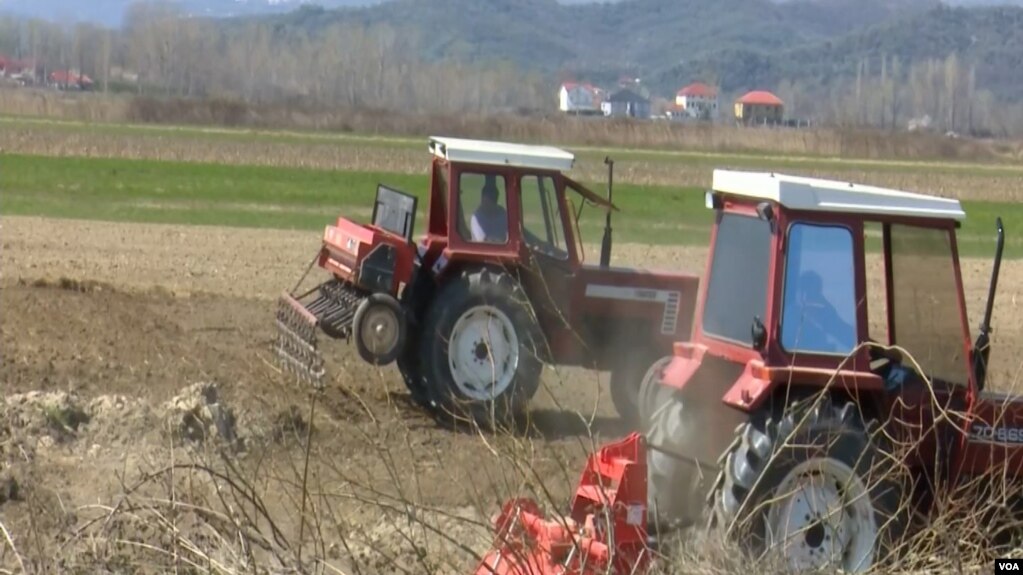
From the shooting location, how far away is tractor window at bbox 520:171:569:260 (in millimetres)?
11344

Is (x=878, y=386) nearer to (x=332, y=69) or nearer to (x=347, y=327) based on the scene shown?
(x=347, y=327)

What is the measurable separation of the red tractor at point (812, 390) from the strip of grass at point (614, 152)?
39.9 metres

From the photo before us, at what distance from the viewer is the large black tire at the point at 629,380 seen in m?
11.4

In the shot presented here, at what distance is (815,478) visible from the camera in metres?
6.39

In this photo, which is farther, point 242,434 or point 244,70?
point 244,70

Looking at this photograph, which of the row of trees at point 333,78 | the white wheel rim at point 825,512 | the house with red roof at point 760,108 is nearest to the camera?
the white wheel rim at point 825,512

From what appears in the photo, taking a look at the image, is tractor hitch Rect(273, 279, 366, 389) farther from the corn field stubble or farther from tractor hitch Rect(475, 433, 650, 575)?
tractor hitch Rect(475, 433, 650, 575)

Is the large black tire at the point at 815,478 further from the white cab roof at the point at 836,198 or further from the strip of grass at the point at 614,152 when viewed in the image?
the strip of grass at the point at 614,152

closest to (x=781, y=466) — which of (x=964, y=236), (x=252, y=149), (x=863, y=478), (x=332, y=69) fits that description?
(x=863, y=478)

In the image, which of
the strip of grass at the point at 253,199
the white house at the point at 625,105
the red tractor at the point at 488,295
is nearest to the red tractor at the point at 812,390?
the red tractor at the point at 488,295

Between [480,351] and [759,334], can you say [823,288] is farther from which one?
[480,351]

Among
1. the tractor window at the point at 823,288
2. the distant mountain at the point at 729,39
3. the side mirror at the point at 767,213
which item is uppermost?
the distant mountain at the point at 729,39

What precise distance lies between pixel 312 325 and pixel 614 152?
145ft

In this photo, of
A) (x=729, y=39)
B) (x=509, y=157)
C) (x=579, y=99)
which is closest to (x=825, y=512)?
(x=509, y=157)
